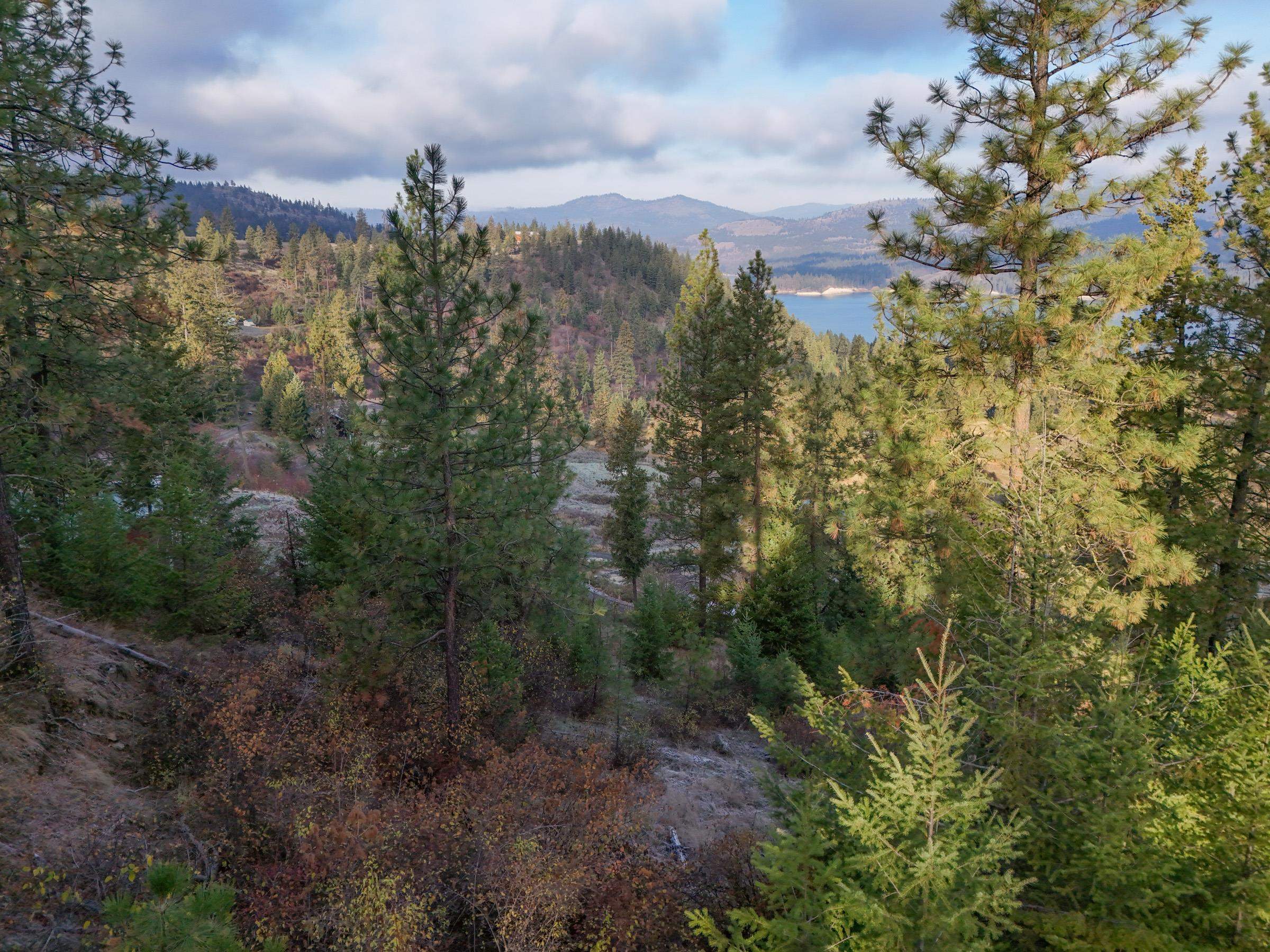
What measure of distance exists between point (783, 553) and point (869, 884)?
13592 mm

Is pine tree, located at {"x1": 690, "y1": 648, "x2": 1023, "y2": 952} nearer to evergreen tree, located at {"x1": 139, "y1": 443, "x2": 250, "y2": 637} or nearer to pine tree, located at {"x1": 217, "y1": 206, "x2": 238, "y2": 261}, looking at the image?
evergreen tree, located at {"x1": 139, "y1": 443, "x2": 250, "y2": 637}

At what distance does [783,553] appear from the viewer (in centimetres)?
1756

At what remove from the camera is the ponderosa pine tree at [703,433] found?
20.2m

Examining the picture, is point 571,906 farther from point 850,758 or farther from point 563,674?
point 563,674

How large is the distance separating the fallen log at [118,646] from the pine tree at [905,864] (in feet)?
28.4

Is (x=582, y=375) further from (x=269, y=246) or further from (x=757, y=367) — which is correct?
(x=269, y=246)

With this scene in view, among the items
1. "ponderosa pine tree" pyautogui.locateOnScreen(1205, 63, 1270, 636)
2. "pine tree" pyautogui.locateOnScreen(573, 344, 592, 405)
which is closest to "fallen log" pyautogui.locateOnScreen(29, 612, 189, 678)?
"ponderosa pine tree" pyautogui.locateOnScreen(1205, 63, 1270, 636)

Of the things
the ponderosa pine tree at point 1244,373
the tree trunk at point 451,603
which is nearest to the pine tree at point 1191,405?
the ponderosa pine tree at point 1244,373

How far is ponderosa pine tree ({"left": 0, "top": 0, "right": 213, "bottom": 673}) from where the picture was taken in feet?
23.3

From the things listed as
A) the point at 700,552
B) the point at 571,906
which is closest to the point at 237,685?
the point at 571,906

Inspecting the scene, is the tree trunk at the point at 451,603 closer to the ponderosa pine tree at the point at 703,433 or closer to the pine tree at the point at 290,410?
the ponderosa pine tree at the point at 703,433

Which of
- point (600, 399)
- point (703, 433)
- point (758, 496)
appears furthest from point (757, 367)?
point (600, 399)

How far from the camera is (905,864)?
3967mm

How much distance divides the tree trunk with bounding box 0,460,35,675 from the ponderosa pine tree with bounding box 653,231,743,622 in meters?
15.9
